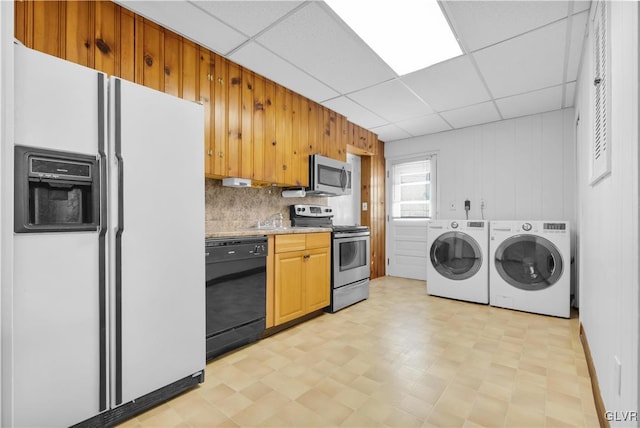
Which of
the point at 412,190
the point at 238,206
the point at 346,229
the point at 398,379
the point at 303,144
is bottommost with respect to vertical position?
the point at 398,379

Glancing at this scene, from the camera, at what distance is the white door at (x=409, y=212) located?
4.88 m

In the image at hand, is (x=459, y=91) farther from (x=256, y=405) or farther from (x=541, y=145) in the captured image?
(x=256, y=405)

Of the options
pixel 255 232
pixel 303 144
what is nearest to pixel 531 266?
pixel 303 144

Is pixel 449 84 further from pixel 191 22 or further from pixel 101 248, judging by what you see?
pixel 101 248

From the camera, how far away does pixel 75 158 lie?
53.4 inches

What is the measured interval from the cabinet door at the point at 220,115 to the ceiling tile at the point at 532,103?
3114 mm

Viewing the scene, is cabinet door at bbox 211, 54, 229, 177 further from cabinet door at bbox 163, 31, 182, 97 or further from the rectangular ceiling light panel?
the rectangular ceiling light panel

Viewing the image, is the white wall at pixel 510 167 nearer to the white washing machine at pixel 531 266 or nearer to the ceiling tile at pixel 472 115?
the ceiling tile at pixel 472 115

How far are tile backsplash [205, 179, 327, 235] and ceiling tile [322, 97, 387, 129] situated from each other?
1.29 metres

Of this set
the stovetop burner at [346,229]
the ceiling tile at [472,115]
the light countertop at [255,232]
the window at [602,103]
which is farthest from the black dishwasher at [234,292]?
the ceiling tile at [472,115]

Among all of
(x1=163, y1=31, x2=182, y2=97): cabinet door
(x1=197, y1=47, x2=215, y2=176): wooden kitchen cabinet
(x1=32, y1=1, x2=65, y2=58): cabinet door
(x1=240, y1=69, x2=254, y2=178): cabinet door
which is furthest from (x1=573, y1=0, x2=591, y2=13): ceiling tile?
(x1=32, y1=1, x2=65, y2=58): cabinet door

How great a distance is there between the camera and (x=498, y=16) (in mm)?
2012

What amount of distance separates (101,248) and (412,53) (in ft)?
8.63

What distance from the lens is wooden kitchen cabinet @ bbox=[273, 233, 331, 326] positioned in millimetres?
2623
